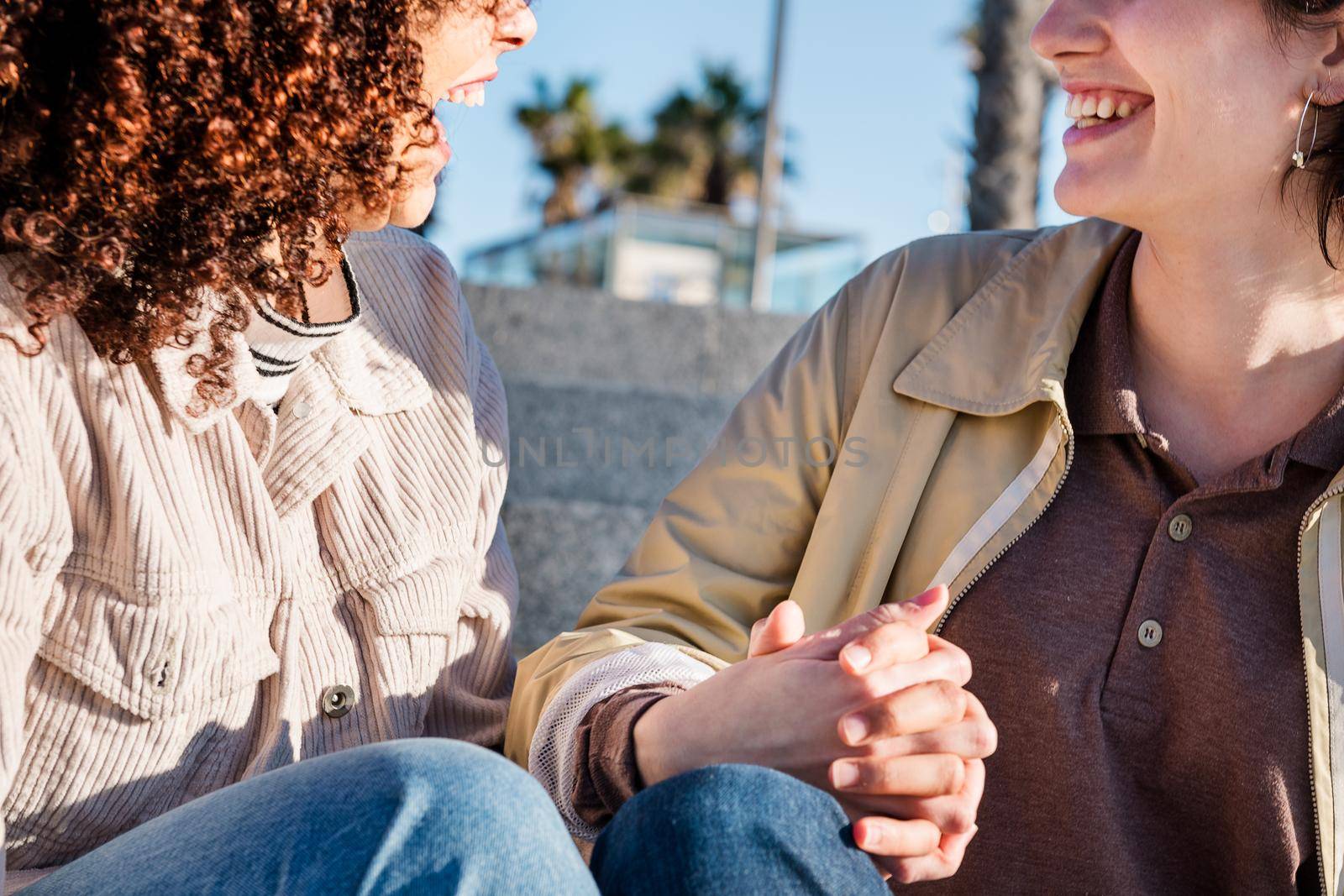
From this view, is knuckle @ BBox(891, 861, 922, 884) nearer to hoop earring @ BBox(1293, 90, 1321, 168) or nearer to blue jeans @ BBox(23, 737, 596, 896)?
blue jeans @ BBox(23, 737, 596, 896)

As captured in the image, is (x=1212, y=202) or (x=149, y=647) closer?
(x=149, y=647)

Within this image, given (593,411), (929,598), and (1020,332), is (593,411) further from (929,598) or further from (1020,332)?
(929,598)

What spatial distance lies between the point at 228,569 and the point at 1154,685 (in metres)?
1.34

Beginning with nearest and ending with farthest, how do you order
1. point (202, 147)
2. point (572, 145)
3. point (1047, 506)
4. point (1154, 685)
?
point (202, 147) < point (1154, 685) < point (1047, 506) < point (572, 145)

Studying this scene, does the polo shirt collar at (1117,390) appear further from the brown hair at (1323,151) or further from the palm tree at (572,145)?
the palm tree at (572,145)

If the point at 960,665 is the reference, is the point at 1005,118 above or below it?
above

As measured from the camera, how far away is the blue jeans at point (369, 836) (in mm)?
1283

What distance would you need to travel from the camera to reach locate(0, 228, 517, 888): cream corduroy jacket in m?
1.65

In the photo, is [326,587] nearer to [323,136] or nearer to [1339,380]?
[323,136]

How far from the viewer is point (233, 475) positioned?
5.98 ft

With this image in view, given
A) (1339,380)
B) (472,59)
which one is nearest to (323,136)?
(472,59)

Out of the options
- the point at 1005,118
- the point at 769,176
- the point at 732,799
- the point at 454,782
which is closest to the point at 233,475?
the point at 454,782

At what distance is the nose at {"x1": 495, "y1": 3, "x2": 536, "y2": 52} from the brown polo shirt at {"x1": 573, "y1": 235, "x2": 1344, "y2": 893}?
962 millimetres

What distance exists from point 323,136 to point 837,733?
98 cm
